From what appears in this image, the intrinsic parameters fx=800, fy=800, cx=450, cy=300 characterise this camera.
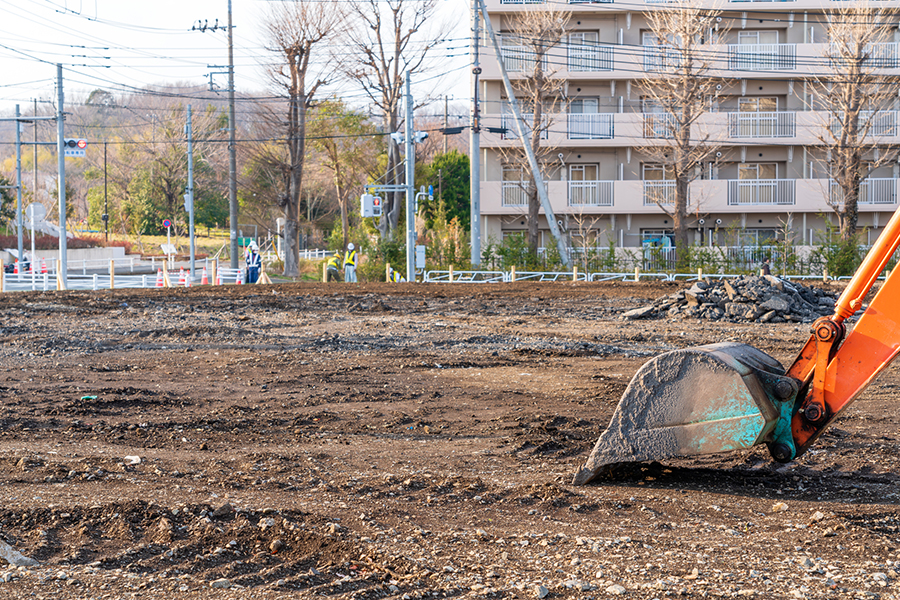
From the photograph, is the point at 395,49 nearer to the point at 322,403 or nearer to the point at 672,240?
the point at 672,240

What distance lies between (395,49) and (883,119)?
2391 centimetres

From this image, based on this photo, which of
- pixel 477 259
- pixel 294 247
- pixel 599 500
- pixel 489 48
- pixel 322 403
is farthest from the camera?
pixel 294 247

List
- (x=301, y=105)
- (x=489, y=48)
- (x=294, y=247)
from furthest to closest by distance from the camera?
(x=294, y=247), (x=301, y=105), (x=489, y=48)

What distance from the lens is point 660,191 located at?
3581cm

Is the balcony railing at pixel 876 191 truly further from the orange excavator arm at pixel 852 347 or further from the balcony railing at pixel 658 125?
the orange excavator arm at pixel 852 347

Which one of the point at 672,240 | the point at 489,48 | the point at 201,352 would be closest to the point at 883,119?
the point at 672,240

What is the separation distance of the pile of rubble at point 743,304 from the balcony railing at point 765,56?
21.2 m

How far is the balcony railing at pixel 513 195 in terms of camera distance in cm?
3647

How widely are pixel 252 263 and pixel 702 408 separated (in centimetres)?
2604

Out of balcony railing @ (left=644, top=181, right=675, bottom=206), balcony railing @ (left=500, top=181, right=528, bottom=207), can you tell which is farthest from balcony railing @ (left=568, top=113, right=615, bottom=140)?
balcony railing @ (left=500, top=181, right=528, bottom=207)

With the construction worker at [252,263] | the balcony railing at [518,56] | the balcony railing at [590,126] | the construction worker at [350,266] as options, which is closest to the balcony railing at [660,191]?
the balcony railing at [590,126]

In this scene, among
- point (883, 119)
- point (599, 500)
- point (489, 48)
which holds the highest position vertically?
point (489, 48)

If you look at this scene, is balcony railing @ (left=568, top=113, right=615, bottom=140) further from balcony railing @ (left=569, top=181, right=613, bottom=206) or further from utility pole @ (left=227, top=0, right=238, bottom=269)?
utility pole @ (left=227, top=0, right=238, bottom=269)

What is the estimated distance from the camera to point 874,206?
36.4m
